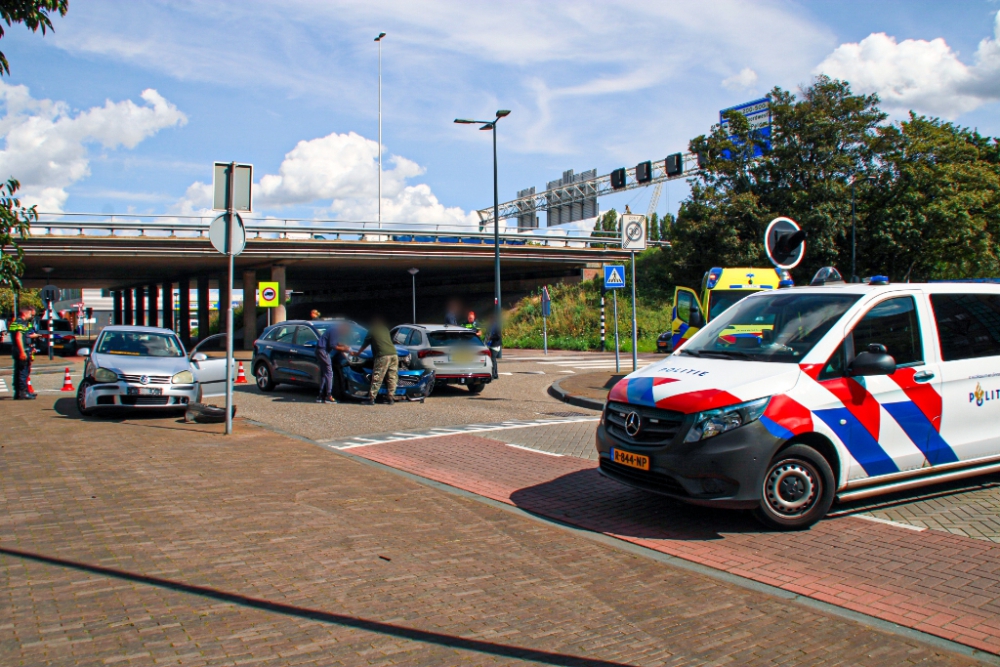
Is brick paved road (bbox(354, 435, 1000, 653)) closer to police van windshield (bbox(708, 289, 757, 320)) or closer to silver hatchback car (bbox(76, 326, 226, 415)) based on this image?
silver hatchback car (bbox(76, 326, 226, 415))

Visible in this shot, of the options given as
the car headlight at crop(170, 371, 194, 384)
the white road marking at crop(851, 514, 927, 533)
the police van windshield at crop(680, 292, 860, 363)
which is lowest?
the white road marking at crop(851, 514, 927, 533)

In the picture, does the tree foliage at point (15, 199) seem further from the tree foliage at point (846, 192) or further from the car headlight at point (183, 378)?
the tree foliage at point (846, 192)

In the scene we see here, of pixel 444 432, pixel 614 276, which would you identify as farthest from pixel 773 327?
pixel 614 276

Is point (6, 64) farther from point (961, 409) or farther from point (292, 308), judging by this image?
point (292, 308)

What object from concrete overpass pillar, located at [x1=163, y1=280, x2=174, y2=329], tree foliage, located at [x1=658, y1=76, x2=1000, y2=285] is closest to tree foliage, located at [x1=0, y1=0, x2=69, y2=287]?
tree foliage, located at [x1=658, y1=76, x2=1000, y2=285]

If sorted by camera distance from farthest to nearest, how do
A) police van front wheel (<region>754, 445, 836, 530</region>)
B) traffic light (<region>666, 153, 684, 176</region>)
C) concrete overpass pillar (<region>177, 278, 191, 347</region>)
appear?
concrete overpass pillar (<region>177, 278, 191, 347</region>) → traffic light (<region>666, 153, 684, 176</region>) → police van front wheel (<region>754, 445, 836, 530</region>)

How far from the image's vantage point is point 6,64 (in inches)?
267

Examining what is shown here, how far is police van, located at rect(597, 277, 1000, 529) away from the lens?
17.6 feet

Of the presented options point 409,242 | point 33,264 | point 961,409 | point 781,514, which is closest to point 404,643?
point 781,514

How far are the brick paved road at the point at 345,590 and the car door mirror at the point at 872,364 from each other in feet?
6.81

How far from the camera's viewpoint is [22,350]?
14078 mm

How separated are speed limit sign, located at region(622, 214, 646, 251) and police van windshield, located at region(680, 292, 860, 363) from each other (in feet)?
29.0

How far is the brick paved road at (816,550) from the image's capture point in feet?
13.8

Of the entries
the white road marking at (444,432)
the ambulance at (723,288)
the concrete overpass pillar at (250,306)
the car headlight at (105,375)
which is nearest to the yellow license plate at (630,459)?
the white road marking at (444,432)
